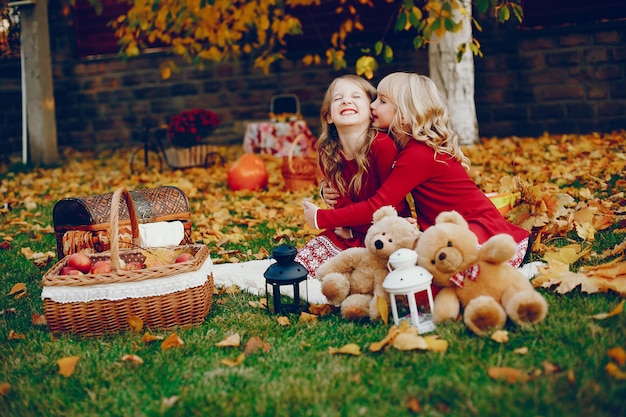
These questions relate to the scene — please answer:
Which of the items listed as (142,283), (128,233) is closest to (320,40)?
(128,233)

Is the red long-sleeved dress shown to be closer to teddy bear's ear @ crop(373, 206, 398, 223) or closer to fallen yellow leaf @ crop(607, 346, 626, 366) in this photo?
teddy bear's ear @ crop(373, 206, 398, 223)

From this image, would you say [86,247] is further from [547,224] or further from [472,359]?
[547,224]

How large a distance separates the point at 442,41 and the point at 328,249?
167 inches

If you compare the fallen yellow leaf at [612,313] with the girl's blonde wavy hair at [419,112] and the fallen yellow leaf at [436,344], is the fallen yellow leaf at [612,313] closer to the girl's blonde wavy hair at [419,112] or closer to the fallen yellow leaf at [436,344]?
the fallen yellow leaf at [436,344]

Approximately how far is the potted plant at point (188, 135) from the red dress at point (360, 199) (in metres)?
4.56

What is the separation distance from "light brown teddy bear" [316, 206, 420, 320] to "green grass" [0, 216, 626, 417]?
0.09 m

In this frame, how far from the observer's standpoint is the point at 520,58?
8773mm

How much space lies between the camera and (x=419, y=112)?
3275mm

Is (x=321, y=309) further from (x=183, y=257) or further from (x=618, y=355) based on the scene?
(x=618, y=355)

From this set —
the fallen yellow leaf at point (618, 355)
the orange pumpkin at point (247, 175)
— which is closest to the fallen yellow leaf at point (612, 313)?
the fallen yellow leaf at point (618, 355)

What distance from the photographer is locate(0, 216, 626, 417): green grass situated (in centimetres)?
198

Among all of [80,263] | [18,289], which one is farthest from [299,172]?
[80,263]

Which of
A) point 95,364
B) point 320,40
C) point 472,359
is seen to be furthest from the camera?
point 320,40

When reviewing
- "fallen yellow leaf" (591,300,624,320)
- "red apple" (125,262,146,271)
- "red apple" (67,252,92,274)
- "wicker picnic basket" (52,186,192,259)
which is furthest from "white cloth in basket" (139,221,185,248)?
"fallen yellow leaf" (591,300,624,320)
